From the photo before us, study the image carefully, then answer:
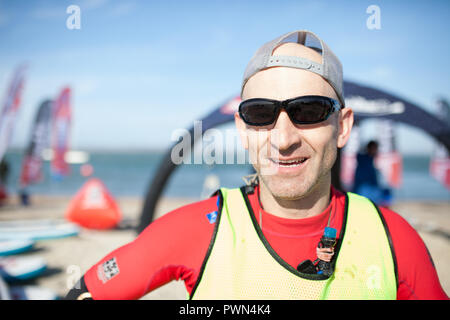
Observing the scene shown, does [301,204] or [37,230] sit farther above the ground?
[301,204]

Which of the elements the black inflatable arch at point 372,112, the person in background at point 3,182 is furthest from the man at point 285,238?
the person in background at point 3,182

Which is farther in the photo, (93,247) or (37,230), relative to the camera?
(37,230)

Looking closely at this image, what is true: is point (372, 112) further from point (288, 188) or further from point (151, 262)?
point (151, 262)

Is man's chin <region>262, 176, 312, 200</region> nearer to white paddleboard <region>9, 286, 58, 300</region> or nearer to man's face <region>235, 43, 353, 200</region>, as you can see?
man's face <region>235, 43, 353, 200</region>

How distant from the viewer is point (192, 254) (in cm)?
129

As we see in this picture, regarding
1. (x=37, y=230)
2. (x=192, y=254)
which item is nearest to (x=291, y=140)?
(x=192, y=254)

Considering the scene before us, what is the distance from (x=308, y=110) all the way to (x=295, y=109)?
5 cm

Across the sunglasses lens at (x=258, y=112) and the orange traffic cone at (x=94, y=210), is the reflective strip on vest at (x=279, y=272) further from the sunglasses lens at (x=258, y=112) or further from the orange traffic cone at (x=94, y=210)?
the orange traffic cone at (x=94, y=210)

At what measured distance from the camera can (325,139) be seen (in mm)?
1289

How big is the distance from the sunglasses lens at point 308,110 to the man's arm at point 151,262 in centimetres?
59

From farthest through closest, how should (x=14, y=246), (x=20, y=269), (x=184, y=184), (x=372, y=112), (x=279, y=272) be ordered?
(x=184, y=184)
(x=14, y=246)
(x=372, y=112)
(x=20, y=269)
(x=279, y=272)

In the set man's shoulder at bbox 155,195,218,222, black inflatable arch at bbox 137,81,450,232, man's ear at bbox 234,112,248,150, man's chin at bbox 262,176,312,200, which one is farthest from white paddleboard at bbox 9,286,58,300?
man's chin at bbox 262,176,312,200

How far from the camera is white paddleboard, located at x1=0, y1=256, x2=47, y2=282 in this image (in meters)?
4.29
